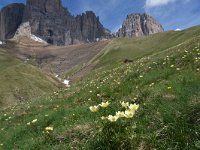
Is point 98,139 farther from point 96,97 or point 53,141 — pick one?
point 96,97

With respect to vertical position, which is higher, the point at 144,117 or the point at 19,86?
the point at 144,117

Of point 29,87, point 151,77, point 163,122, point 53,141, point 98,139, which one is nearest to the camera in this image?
point 98,139

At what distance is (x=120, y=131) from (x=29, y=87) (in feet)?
243

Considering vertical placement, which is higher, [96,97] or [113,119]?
[113,119]

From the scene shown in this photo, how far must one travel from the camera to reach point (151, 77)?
21.3 metres

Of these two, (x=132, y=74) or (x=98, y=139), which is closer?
(x=98, y=139)

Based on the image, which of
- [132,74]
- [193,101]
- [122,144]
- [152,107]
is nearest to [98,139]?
[122,144]

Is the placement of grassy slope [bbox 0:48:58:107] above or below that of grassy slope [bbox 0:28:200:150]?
below

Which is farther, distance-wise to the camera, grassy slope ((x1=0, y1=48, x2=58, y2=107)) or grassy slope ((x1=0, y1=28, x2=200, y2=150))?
grassy slope ((x1=0, y1=48, x2=58, y2=107))

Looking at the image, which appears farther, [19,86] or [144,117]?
[19,86]

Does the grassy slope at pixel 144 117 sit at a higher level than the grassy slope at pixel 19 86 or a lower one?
higher

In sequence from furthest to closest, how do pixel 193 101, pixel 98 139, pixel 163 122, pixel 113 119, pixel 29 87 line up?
pixel 29 87
pixel 193 101
pixel 163 122
pixel 98 139
pixel 113 119

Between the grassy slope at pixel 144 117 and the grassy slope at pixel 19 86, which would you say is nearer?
the grassy slope at pixel 144 117

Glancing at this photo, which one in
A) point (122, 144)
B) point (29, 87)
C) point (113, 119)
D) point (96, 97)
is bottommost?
point (29, 87)
